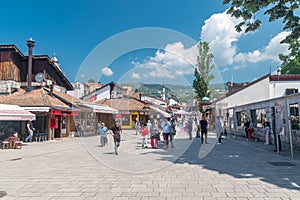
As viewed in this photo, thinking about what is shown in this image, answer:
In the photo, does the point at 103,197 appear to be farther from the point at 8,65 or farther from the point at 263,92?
the point at 263,92

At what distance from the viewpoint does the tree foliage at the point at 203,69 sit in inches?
1105

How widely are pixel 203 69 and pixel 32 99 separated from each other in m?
19.7

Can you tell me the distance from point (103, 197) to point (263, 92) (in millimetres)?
24824

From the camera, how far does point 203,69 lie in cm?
2852

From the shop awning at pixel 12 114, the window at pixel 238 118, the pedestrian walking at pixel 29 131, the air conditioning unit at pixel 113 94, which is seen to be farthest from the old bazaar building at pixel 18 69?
the window at pixel 238 118

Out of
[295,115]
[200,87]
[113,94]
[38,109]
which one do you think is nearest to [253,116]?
[295,115]

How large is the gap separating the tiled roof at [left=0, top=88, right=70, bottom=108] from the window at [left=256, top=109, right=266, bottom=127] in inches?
586

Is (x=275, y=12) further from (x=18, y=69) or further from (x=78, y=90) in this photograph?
(x=78, y=90)

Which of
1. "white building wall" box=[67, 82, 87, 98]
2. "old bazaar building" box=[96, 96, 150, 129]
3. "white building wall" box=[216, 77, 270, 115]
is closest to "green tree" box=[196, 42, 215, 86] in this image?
"white building wall" box=[216, 77, 270, 115]

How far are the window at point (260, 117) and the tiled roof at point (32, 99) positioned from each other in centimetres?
1489

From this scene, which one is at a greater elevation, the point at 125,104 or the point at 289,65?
the point at 289,65

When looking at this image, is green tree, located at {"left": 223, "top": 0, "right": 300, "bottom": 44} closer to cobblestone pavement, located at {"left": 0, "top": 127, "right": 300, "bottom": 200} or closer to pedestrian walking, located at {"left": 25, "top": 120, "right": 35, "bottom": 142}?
cobblestone pavement, located at {"left": 0, "top": 127, "right": 300, "bottom": 200}

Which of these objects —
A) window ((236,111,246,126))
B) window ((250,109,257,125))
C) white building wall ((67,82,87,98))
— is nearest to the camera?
window ((250,109,257,125))

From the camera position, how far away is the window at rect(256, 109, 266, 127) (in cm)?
1435
